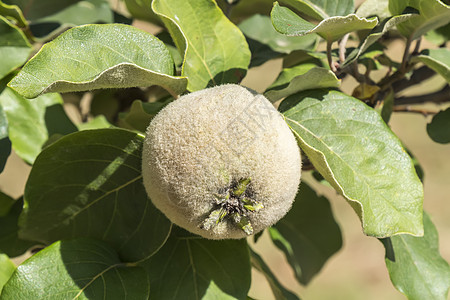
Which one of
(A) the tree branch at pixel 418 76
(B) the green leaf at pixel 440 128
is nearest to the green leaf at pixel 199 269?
(B) the green leaf at pixel 440 128

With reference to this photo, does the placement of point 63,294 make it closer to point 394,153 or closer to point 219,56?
point 219,56

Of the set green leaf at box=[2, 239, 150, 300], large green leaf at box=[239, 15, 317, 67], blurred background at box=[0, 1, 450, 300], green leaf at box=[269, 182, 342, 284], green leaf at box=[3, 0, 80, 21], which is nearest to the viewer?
green leaf at box=[2, 239, 150, 300]

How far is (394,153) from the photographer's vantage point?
937mm

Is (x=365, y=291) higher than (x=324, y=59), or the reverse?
(x=324, y=59)

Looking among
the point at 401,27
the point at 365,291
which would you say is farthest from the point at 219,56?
the point at 365,291

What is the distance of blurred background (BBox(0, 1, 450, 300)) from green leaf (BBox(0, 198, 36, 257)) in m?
2.25

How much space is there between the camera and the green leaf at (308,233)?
154cm

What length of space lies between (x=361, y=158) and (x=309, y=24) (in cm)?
24

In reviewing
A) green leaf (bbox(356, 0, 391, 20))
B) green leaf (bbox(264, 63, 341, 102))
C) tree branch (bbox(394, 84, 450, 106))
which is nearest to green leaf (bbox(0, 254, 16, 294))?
green leaf (bbox(264, 63, 341, 102))

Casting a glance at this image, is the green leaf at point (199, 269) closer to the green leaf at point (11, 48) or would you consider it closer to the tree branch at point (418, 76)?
the green leaf at point (11, 48)

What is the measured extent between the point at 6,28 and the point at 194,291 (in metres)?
0.66

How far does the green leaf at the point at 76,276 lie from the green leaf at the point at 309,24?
519 millimetres

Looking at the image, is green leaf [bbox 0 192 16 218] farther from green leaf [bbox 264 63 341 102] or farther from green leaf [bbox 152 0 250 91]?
green leaf [bbox 264 63 341 102]

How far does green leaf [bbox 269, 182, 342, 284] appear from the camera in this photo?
1.54m
